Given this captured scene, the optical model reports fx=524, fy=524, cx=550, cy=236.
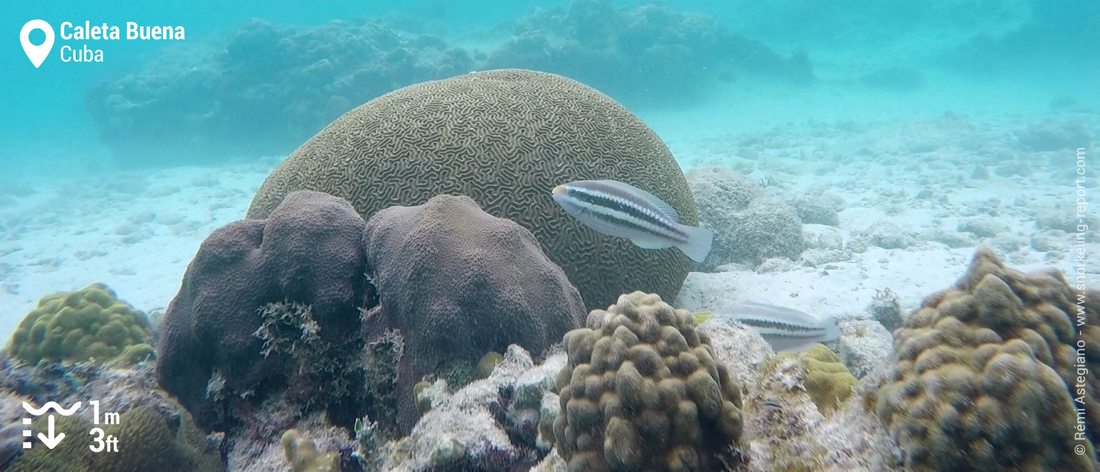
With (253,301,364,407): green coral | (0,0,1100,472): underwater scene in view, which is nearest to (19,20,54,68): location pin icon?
(0,0,1100,472): underwater scene

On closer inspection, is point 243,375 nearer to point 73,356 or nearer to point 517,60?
point 73,356

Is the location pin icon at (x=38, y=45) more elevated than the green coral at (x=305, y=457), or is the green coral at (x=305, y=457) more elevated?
the location pin icon at (x=38, y=45)

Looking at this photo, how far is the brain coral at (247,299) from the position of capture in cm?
314

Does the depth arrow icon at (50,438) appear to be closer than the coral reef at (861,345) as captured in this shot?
Yes

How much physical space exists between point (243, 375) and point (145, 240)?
17.2m

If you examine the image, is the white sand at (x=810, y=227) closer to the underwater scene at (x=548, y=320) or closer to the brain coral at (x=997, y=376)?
the underwater scene at (x=548, y=320)

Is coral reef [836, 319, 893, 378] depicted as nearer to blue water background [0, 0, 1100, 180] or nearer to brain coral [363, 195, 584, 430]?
brain coral [363, 195, 584, 430]

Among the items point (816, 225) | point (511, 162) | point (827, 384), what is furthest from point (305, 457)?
point (816, 225)

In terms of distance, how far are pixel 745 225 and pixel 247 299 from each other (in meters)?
7.97

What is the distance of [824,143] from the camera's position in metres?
24.2

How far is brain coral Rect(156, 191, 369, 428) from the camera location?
3145 millimetres

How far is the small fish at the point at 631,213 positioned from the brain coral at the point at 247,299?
1.52 m

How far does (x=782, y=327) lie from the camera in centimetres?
368

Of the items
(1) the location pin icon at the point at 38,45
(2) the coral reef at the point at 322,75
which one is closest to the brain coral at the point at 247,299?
(1) the location pin icon at the point at 38,45
